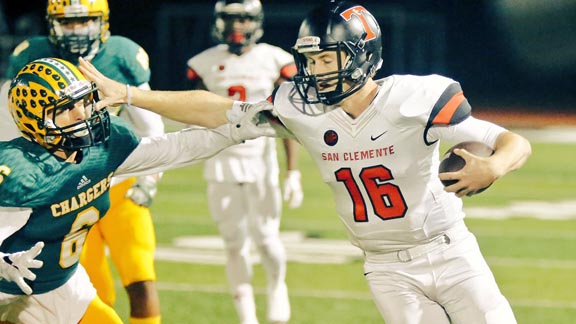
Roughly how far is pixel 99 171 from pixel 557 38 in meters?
15.8

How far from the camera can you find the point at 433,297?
3650 millimetres

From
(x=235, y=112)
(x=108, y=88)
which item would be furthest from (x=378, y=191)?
(x=108, y=88)

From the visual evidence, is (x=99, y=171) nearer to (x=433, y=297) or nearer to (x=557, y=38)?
(x=433, y=297)

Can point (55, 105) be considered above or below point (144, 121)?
above

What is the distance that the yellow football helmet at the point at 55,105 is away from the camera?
365cm

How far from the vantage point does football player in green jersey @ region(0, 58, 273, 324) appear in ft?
11.7

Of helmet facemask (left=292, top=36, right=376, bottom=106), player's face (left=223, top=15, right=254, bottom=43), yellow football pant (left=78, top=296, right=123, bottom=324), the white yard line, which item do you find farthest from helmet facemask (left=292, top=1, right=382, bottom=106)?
the white yard line

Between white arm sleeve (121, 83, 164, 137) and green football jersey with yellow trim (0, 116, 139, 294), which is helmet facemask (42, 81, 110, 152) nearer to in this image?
green football jersey with yellow trim (0, 116, 139, 294)

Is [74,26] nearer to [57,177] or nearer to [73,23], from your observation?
[73,23]

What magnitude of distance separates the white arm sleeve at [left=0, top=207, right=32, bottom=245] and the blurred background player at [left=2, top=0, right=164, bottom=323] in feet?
3.73

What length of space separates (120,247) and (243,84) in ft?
4.79

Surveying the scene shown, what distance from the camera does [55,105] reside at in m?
3.65

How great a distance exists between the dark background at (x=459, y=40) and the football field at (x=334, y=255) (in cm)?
740

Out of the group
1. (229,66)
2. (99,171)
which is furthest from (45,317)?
(229,66)
